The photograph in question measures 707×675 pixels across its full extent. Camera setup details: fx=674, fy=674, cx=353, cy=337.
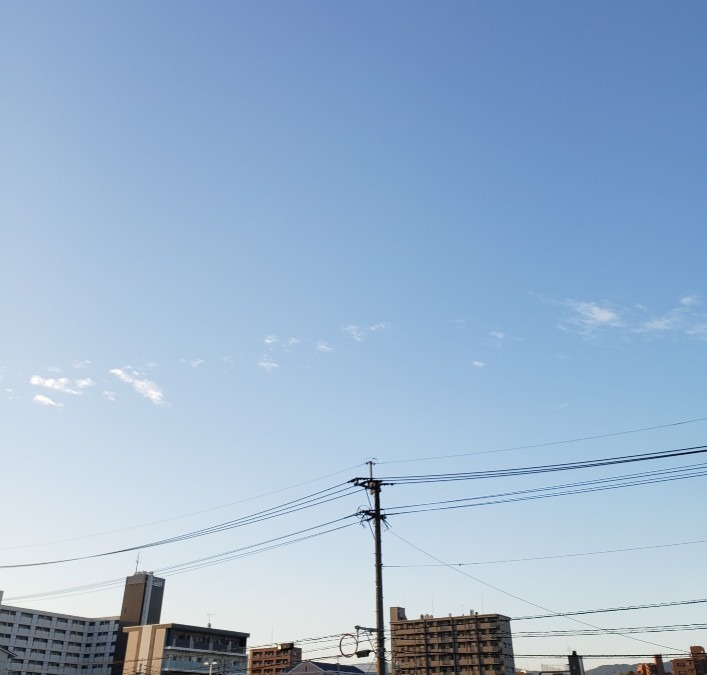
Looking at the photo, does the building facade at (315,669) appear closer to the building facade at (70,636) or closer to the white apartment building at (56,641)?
the building facade at (70,636)

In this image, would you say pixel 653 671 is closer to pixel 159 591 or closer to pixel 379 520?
pixel 159 591

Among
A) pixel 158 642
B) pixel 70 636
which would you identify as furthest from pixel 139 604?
pixel 158 642

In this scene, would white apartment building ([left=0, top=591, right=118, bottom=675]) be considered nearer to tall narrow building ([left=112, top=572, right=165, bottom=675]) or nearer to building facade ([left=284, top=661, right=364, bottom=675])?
tall narrow building ([left=112, top=572, right=165, bottom=675])

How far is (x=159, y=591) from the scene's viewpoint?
14350 cm

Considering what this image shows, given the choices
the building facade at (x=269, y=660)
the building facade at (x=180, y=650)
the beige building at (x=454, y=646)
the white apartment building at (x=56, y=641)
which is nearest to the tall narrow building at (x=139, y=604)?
the white apartment building at (x=56, y=641)

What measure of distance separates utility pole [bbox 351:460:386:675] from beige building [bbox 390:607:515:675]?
13799 cm

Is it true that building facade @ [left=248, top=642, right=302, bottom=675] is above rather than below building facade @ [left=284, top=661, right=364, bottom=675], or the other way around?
above

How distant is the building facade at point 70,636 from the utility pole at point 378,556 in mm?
125804

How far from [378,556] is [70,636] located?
152985 mm

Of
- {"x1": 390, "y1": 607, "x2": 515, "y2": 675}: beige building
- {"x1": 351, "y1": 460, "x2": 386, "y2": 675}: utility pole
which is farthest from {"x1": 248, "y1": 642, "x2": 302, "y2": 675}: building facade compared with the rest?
{"x1": 351, "y1": 460, "x2": 386, "y2": 675}: utility pole

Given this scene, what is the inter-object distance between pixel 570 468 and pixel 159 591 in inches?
5407

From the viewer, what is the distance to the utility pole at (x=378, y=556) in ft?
90.9

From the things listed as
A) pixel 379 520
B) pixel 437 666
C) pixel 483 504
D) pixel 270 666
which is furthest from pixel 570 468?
pixel 270 666

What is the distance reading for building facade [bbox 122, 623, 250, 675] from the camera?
4163 inches
